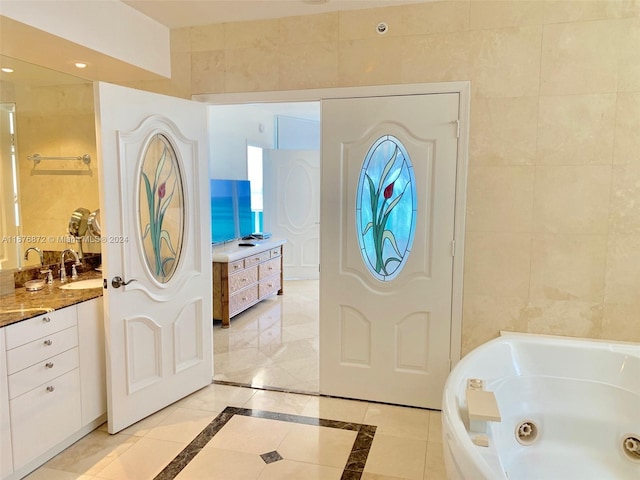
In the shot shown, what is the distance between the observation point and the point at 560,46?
8.58 feet

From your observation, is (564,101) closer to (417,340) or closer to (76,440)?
(417,340)

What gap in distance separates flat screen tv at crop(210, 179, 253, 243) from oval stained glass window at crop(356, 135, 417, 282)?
2.70 metres

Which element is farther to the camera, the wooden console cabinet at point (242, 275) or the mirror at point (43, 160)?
the wooden console cabinet at point (242, 275)

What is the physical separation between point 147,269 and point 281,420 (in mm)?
1279

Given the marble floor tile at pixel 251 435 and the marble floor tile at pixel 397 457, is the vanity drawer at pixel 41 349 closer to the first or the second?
the marble floor tile at pixel 251 435

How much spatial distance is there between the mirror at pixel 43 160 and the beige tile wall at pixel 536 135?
179 centimetres

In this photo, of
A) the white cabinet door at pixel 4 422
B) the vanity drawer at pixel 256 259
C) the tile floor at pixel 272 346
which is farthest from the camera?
the vanity drawer at pixel 256 259

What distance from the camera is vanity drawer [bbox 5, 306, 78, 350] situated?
86.4 inches

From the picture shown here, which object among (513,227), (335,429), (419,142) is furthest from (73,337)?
(513,227)

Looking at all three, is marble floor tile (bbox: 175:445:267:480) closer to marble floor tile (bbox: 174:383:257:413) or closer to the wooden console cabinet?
marble floor tile (bbox: 174:383:257:413)

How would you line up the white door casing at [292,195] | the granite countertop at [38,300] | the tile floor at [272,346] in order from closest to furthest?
the granite countertop at [38,300]
the tile floor at [272,346]
the white door casing at [292,195]

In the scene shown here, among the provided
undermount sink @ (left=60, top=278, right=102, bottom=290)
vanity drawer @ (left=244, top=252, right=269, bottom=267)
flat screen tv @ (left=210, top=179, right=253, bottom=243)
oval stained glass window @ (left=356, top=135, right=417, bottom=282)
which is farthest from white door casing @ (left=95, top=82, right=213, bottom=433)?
flat screen tv @ (left=210, top=179, right=253, bottom=243)

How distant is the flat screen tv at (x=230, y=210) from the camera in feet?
18.0

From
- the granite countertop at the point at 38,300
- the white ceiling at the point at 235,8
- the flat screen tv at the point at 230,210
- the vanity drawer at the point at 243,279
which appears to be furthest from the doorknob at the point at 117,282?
the flat screen tv at the point at 230,210
